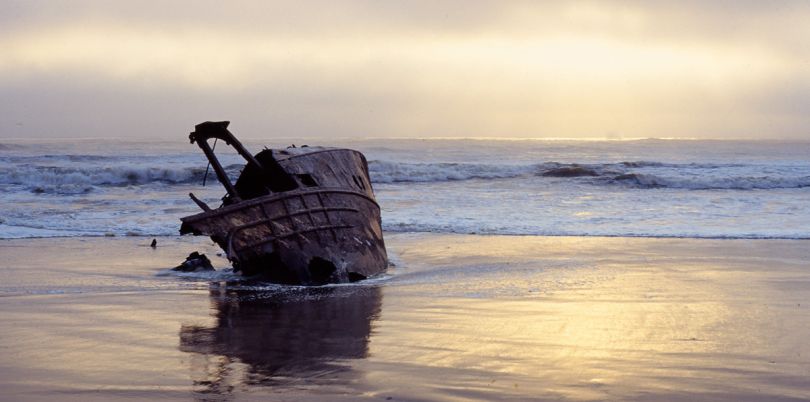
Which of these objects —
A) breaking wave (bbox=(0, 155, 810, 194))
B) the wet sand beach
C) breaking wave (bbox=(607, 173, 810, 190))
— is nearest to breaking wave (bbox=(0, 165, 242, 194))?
breaking wave (bbox=(0, 155, 810, 194))

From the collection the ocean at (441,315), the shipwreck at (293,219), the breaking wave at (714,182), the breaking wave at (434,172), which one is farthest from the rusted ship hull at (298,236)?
the breaking wave at (434,172)

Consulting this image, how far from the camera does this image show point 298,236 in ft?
34.2

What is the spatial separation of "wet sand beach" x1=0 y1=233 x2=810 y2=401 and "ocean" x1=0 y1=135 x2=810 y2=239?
459 cm

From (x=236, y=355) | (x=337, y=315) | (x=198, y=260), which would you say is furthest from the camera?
(x=198, y=260)

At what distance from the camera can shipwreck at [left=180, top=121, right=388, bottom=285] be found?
987 cm

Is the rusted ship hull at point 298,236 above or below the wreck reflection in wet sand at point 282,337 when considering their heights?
above

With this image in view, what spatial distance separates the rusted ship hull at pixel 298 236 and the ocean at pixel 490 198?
5.68m

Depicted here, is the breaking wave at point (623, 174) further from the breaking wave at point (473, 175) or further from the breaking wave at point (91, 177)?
the breaking wave at point (91, 177)

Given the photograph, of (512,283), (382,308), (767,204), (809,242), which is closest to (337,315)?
(382,308)

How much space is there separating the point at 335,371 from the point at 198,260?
6054 mm

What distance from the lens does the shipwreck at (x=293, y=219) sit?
32.4 ft

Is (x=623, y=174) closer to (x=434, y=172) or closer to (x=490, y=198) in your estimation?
(x=434, y=172)

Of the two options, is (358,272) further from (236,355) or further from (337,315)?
(236,355)

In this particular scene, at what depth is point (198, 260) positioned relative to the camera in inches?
463
